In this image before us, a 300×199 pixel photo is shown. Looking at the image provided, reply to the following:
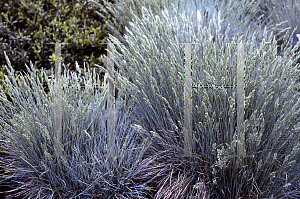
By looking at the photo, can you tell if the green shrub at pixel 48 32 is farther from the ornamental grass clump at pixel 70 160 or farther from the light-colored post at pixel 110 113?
the ornamental grass clump at pixel 70 160

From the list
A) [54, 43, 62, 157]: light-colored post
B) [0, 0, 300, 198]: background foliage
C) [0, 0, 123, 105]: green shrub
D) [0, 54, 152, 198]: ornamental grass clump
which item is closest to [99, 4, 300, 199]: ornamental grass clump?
[0, 0, 300, 198]: background foliage

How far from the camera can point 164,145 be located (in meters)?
2.17

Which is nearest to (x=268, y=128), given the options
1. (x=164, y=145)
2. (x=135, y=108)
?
(x=164, y=145)

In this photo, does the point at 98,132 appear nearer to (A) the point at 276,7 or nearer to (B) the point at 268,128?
(B) the point at 268,128

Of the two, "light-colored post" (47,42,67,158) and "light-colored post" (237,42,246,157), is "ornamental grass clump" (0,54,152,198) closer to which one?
"light-colored post" (47,42,67,158)

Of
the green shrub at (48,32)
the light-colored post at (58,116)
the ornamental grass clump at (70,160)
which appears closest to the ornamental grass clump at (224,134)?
the ornamental grass clump at (70,160)

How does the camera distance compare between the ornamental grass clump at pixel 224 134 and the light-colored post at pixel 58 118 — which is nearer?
the ornamental grass clump at pixel 224 134

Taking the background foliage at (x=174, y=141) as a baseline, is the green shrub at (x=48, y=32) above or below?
above

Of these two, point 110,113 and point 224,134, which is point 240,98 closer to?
point 224,134

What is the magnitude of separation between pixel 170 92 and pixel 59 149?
0.92 metres

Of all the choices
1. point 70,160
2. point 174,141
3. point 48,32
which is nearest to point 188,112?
point 174,141

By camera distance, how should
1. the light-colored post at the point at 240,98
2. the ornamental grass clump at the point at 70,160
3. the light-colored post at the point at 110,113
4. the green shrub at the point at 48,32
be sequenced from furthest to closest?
the green shrub at the point at 48,32 < the light-colored post at the point at 110,113 < the ornamental grass clump at the point at 70,160 < the light-colored post at the point at 240,98

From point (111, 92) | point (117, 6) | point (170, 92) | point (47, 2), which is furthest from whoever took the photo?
point (47, 2)

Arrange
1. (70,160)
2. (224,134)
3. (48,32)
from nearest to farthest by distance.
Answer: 1. (224,134)
2. (70,160)
3. (48,32)
